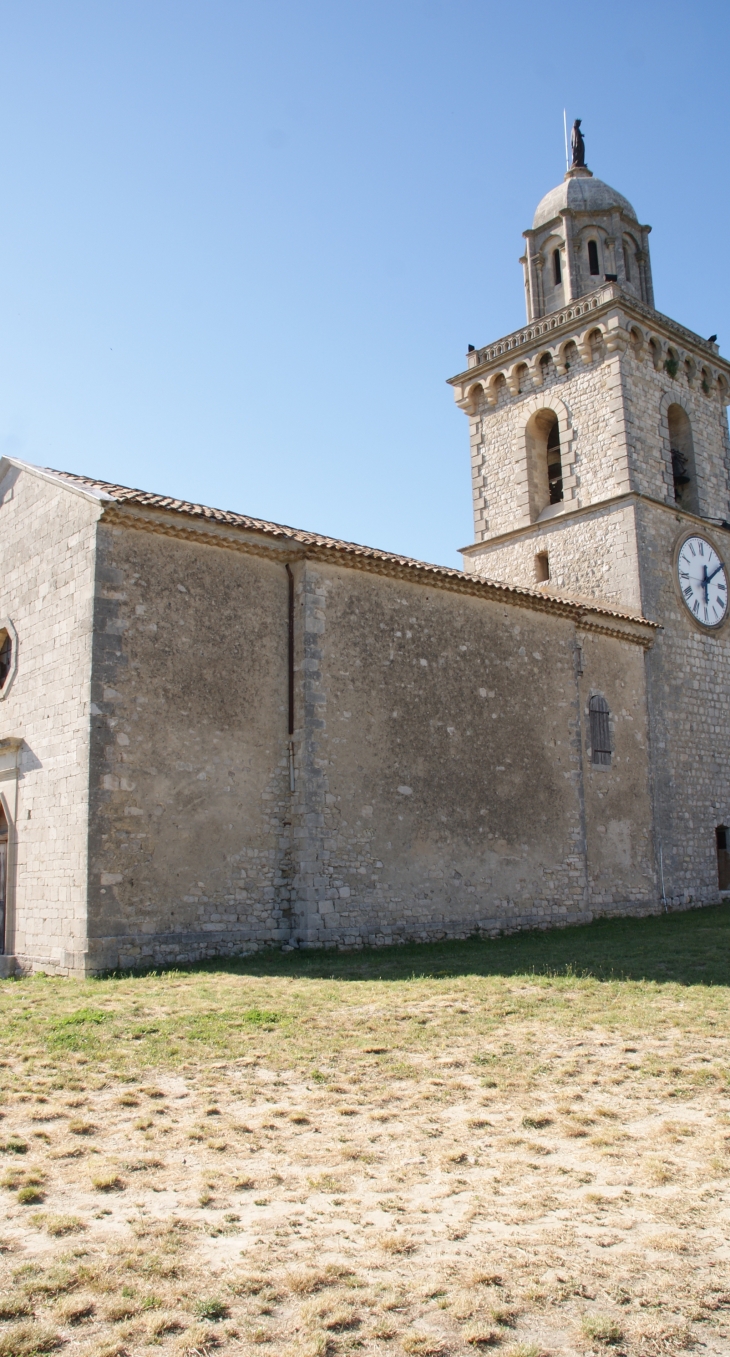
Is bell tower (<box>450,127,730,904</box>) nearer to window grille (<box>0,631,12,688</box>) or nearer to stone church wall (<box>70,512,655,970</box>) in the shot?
stone church wall (<box>70,512,655,970</box>)

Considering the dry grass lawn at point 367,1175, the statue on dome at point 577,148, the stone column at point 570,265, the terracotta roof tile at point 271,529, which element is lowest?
the dry grass lawn at point 367,1175

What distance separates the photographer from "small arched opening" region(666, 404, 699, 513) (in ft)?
74.4

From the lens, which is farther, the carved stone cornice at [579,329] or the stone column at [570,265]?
the stone column at [570,265]

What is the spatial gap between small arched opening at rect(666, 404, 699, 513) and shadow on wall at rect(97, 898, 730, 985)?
1141 cm

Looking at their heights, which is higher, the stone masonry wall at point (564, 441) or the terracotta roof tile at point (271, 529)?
the stone masonry wall at point (564, 441)

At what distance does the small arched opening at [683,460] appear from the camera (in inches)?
893

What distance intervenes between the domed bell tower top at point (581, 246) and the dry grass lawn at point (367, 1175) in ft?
62.2

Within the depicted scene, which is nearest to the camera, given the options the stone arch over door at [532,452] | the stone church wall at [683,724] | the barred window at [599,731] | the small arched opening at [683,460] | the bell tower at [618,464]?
the barred window at [599,731]

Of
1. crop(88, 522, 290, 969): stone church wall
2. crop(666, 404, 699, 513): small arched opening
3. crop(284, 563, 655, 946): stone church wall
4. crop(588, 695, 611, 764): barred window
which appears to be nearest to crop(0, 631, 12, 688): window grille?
crop(88, 522, 290, 969): stone church wall

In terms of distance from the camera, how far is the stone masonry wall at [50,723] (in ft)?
38.0

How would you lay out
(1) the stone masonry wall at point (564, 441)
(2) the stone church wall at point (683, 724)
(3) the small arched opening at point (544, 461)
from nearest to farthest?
(2) the stone church wall at point (683, 724), (1) the stone masonry wall at point (564, 441), (3) the small arched opening at point (544, 461)

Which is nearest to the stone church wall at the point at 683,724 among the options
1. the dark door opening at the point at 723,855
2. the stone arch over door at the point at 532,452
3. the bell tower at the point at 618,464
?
the bell tower at the point at 618,464

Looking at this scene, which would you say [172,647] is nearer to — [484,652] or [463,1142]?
[484,652]

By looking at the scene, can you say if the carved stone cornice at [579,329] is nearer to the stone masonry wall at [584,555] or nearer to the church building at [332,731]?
the church building at [332,731]
